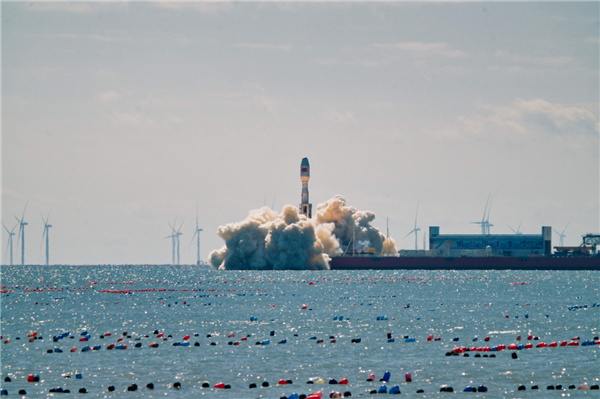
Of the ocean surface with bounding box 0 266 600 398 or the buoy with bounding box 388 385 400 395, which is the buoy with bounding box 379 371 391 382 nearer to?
the ocean surface with bounding box 0 266 600 398

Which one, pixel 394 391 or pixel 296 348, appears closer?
pixel 394 391

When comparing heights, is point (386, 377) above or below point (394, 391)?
above

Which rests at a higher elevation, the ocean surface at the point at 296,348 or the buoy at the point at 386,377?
the buoy at the point at 386,377

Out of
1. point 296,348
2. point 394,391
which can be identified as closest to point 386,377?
point 394,391

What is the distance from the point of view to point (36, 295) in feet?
413

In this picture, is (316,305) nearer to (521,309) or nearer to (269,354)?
(521,309)

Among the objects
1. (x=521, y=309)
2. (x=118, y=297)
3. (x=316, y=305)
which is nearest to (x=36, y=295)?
(x=118, y=297)

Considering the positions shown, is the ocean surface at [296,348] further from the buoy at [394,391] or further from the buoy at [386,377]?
the buoy at [394,391]

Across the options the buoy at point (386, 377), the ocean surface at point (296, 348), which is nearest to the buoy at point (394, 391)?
the ocean surface at point (296, 348)

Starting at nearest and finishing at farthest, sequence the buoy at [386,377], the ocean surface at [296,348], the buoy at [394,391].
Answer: the buoy at [394,391] → the ocean surface at [296,348] → the buoy at [386,377]

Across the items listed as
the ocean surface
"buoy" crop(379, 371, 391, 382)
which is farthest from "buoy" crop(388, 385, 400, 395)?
"buoy" crop(379, 371, 391, 382)

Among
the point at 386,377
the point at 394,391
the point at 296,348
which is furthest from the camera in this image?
the point at 296,348

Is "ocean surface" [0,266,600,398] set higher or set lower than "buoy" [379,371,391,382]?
lower

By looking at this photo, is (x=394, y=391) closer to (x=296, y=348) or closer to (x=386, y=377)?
(x=386, y=377)
